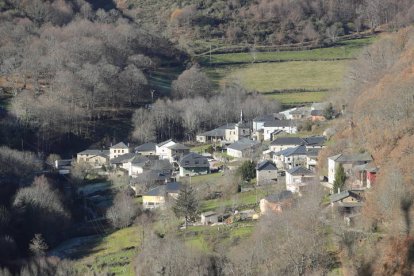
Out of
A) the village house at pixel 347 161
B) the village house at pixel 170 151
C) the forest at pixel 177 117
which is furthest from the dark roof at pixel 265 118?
the village house at pixel 347 161

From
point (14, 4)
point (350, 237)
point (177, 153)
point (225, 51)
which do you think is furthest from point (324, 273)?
point (14, 4)

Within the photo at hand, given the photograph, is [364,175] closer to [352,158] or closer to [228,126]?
[352,158]

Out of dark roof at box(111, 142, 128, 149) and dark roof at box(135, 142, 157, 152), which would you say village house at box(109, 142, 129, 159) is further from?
dark roof at box(135, 142, 157, 152)

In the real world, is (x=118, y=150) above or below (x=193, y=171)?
below

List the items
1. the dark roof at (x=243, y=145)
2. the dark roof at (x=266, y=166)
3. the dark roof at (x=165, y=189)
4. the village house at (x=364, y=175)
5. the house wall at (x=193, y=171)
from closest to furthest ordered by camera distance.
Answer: the village house at (x=364, y=175) < the dark roof at (x=165, y=189) < the dark roof at (x=266, y=166) < the house wall at (x=193, y=171) < the dark roof at (x=243, y=145)

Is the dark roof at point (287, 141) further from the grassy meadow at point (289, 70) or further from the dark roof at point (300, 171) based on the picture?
the grassy meadow at point (289, 70)

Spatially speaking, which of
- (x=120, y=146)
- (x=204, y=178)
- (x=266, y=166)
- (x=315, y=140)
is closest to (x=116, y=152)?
(x=120, y=146)
